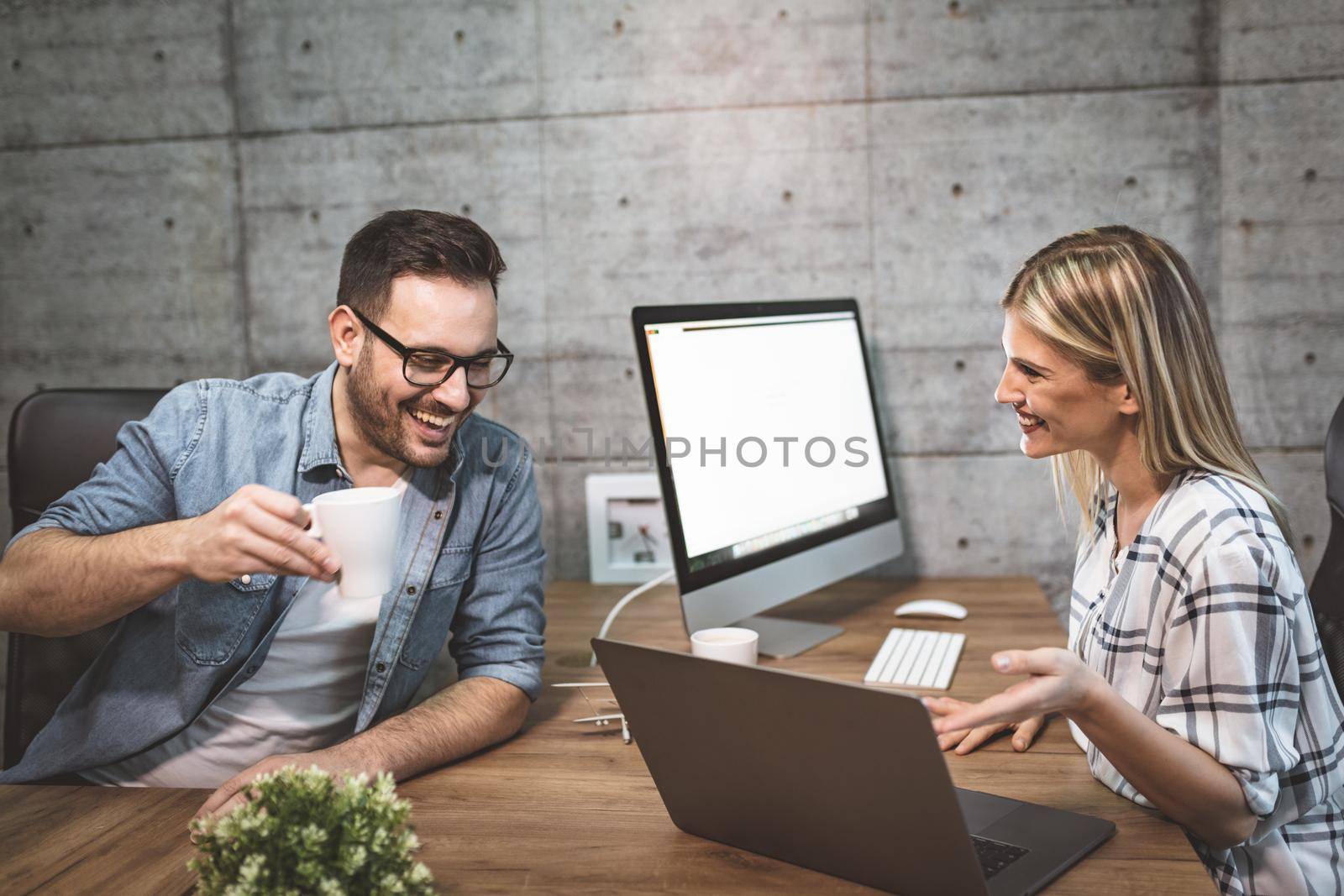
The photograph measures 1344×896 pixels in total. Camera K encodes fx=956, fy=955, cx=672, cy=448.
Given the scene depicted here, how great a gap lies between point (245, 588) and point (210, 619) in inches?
2.7

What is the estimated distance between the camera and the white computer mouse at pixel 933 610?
1858mm

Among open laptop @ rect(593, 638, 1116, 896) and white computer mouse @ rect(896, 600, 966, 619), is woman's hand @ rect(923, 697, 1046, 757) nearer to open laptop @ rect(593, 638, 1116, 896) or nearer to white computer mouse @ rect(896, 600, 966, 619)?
open laptop @ rect(593, 638, 1116, 896)

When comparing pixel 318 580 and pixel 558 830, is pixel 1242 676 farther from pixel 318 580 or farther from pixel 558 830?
pixel 318 580

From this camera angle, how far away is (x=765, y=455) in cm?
168

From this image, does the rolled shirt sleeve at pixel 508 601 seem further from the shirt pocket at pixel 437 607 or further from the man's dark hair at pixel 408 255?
the man's dark hair at pixel 408 255

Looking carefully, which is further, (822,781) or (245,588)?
(245,588)

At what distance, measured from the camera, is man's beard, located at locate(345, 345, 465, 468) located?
1.48m

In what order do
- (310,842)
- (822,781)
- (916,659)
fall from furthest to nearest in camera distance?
1. (916,659)
2. (822,781)
3. (310,842)

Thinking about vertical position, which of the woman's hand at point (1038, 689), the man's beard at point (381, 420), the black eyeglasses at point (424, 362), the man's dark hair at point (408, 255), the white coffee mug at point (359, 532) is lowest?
the woman's hand at point (1038, 689)

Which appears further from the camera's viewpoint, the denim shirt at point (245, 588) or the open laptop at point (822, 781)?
the denim shirt at point (245, 588)

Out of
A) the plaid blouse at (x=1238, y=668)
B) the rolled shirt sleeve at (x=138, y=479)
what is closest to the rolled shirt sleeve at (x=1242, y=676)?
the plaid blouse at (x=1238, y=668)

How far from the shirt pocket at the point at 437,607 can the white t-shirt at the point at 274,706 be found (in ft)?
0.25

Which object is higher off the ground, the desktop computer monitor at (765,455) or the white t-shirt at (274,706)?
the desktop computer monitor at (765,455)

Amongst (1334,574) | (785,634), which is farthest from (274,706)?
(1334,574)
